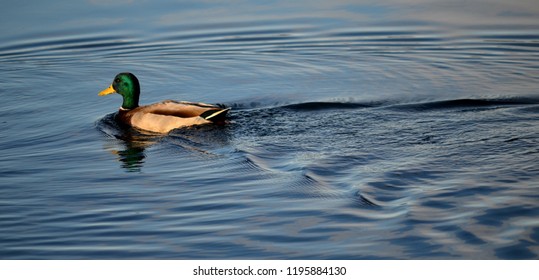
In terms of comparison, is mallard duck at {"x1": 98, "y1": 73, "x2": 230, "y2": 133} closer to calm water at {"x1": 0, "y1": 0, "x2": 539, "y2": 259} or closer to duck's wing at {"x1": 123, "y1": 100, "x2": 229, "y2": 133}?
duck's wing at {"x1": 123, "y1": 100, "x2": 229, "y2": 133}

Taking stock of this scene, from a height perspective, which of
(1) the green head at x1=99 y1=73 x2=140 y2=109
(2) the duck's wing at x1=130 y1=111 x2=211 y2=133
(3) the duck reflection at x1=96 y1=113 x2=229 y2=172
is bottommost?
(3) the duck reflection at x1=96 y1=113 x2=229 y2=172

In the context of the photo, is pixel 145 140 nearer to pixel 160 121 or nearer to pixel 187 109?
pixel 160 121

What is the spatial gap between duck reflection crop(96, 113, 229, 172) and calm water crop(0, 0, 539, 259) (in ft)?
0.14

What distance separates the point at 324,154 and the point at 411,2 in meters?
9.38

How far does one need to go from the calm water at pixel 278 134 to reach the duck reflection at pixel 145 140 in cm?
4

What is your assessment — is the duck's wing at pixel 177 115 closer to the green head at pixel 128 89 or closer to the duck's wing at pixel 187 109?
the duck's wing at pixel 187 109

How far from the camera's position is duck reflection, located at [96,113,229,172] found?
1098 cm

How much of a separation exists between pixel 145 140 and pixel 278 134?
184cm

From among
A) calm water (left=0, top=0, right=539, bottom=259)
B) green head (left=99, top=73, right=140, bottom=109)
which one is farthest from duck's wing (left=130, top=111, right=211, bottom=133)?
green head (left=99, top=73, right=140, bottom=109)

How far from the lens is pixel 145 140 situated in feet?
39.2

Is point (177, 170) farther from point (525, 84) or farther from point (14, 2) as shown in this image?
point (14, 2)

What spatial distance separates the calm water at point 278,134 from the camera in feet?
26.1

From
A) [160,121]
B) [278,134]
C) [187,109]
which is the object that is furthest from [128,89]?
[278,134]

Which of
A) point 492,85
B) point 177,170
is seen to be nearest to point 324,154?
point 177,170
